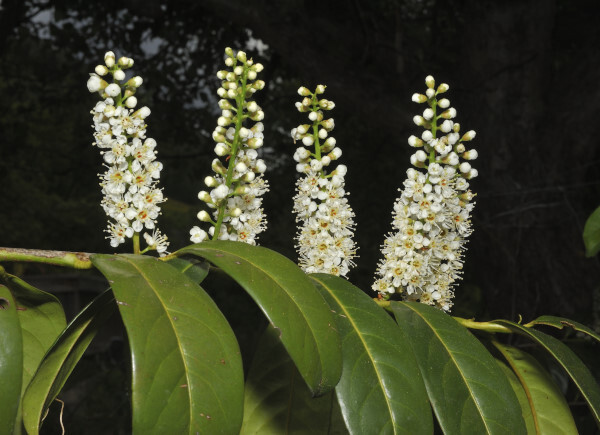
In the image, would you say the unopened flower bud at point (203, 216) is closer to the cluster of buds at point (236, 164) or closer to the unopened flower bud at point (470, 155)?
the cluster of buds at point (236, 164)

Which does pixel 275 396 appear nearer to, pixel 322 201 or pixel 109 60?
pixel 322 201

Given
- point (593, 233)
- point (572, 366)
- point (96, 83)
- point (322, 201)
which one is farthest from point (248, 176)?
point (593, 233)

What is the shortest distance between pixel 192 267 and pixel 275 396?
0.28 meters

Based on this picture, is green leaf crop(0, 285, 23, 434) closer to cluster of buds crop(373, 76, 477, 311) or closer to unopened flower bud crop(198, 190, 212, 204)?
unopened flower bud crop(198, 190, 212, 204)

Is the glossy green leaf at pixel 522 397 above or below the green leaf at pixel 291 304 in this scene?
below

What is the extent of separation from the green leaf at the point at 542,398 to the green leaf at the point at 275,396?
1.10 feet

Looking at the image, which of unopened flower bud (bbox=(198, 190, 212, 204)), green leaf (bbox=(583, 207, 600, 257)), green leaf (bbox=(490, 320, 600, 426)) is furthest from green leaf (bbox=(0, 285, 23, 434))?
green leaf (bbox=(583, 207, 600, 257))

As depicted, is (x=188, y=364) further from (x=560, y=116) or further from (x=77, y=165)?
(x=77, y=165)

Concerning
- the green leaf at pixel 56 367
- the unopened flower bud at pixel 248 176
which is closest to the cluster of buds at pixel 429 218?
the unopened flower bud at pixel 248 176

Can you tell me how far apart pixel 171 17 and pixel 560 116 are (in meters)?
3.65

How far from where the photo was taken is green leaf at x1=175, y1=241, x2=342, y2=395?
2.36 ft

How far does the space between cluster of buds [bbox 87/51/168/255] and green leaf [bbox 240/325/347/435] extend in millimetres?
278

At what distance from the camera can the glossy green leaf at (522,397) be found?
1.02 metres

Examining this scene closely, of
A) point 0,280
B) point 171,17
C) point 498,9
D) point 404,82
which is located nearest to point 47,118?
point 171,17
